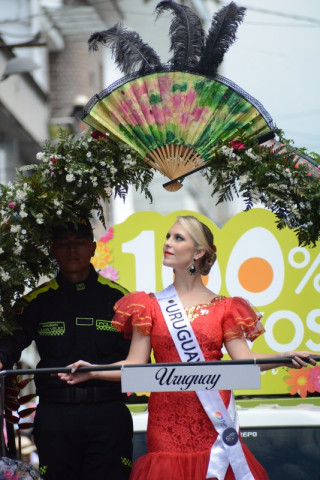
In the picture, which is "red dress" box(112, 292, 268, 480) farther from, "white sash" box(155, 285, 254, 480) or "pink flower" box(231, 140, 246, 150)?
"pink flower" box(231, 140, 246, 150)

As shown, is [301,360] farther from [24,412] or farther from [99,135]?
[24,412]

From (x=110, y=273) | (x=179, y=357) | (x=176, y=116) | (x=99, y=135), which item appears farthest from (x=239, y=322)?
(x=110, y=273)

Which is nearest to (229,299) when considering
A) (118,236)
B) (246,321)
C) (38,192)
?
(246,321)

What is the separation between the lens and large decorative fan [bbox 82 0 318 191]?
4961 mm

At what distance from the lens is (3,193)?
197 inches

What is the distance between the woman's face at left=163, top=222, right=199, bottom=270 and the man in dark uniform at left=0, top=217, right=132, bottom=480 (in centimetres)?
51

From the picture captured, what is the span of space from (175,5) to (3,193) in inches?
48.7

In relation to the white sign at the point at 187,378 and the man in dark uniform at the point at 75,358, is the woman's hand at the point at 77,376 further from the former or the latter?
the man in dark uniform at the point at 75,358

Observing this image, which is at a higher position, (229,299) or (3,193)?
(3,193)

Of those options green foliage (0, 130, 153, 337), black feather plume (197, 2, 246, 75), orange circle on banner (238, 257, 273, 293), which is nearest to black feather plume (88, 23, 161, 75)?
black feather plume (197, 2, 246, 75)

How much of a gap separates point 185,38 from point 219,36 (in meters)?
0.17

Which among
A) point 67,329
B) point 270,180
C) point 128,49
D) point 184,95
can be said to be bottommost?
point 67,329

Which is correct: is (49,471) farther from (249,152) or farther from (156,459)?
(249,152)

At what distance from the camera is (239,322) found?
182 inches
